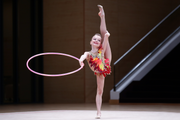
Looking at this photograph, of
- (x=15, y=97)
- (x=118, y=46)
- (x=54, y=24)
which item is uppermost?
(x=54, y=24)

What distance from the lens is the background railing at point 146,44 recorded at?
13594mm

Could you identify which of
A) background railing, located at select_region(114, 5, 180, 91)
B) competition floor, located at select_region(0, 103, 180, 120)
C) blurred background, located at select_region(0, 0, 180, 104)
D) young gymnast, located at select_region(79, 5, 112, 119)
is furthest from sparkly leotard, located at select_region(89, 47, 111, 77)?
blurred background, located at select_region(0, 0, 180, 104)

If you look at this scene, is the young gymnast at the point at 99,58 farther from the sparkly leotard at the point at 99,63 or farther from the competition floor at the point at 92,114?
the competition floor at the point at 92,114

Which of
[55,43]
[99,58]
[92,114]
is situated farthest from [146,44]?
[99,58]

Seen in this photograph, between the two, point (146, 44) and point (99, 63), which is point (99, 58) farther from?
point (146, 44)

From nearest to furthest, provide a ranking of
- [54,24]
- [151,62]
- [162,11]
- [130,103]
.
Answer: [130,103]
[151,62]
[54,24]
[162,11]

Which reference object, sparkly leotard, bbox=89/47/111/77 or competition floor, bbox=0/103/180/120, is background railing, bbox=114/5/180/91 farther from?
sparkly leotard, bbox=89/47/111/77

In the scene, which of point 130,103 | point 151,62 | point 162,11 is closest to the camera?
point 130,103

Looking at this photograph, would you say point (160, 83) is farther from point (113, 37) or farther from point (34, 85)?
point (34, 85)

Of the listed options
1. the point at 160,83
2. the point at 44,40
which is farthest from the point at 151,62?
the point at 44,40

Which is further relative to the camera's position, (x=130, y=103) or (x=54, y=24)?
(x=54, y=24)

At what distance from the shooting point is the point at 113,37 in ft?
48.0

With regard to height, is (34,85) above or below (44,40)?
below

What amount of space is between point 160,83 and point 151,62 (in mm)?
1116
